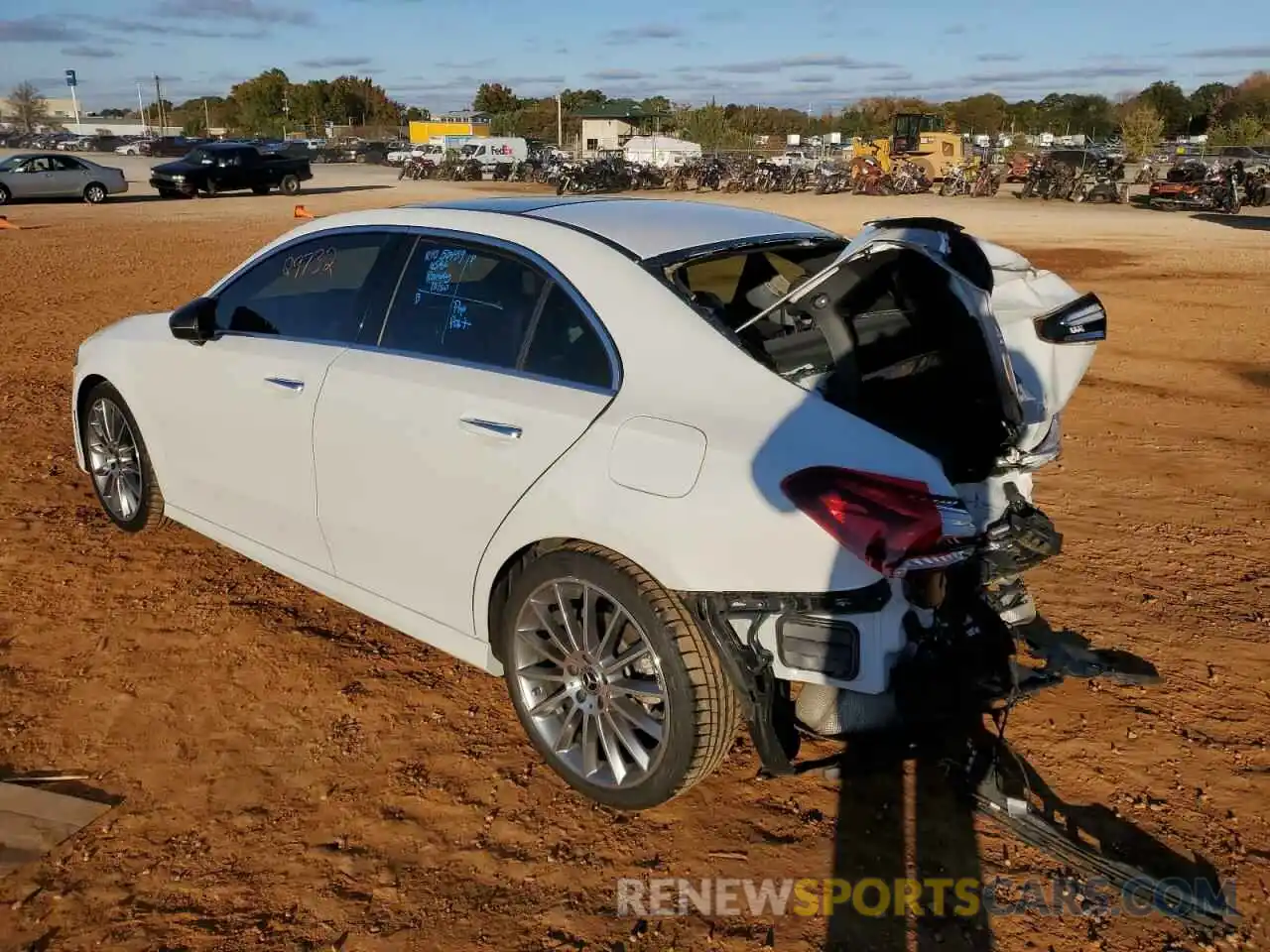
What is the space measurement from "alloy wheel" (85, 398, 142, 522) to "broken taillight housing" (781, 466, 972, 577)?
11.4ft

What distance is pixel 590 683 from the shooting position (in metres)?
3.01

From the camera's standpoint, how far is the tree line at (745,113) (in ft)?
208

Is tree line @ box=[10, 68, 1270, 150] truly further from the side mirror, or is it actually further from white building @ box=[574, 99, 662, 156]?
the side mirror

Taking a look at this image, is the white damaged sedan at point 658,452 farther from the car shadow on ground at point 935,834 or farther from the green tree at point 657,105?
the green tree at point 657,105

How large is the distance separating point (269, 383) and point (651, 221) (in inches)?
61.2

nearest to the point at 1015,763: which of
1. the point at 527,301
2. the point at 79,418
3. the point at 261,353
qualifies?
the point at 527,301

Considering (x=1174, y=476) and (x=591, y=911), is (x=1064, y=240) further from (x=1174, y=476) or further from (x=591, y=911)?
→ (x=591, y=911)

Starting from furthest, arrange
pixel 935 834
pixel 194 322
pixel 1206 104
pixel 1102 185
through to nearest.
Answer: pixel 1206 104, pixel 1102 185, pixel 194 322, pixel 935 834

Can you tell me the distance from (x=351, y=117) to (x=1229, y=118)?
3287 inches

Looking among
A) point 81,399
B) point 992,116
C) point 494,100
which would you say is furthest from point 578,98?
point 81,399

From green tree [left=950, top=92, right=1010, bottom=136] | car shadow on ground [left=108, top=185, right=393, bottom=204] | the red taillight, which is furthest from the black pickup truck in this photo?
green tree [left=950, top=92, right=1010, bottom=136]

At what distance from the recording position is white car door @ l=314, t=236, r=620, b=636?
3.01m

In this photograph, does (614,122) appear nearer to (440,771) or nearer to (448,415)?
(448,415)

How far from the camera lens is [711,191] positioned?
128 ft
